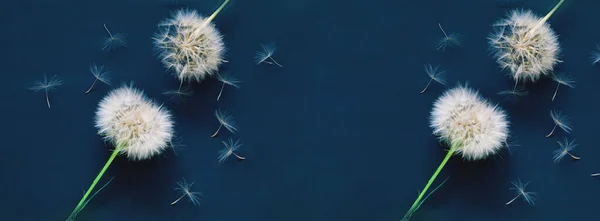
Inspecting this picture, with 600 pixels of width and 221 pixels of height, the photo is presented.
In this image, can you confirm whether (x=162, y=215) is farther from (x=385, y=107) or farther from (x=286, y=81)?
(x=385, y=107)

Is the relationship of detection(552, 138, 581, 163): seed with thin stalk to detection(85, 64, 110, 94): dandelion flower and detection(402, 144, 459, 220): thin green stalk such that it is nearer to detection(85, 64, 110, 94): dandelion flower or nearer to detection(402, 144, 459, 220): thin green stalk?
detection(402, 144, 459, 220): thin green stalk

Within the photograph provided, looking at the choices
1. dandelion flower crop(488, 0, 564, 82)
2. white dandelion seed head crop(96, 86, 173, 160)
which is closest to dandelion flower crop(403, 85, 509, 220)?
dandelion flower crop(488, 0, 564, 82)

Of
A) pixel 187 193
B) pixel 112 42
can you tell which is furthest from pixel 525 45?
pixel 112 42

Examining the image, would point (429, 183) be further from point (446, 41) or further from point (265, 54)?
point (265, 54)

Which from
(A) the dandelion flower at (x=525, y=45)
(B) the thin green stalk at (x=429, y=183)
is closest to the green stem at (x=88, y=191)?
(B) the thin green stalk at (x=429, y=183)

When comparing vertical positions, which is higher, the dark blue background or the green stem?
the dark blue background
